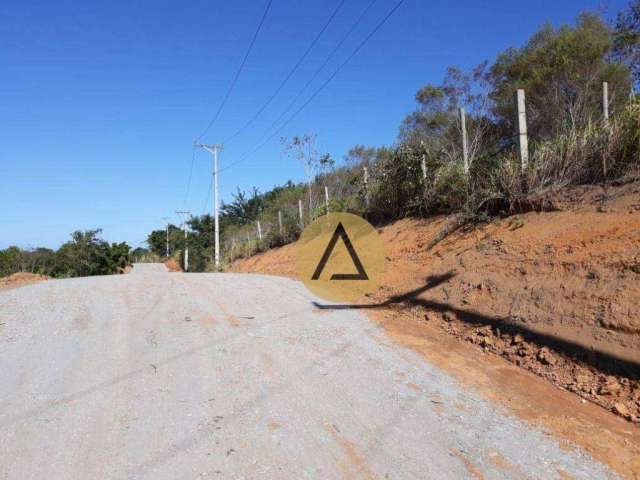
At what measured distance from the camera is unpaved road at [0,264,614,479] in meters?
2.65

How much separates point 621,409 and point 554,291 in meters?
1.83

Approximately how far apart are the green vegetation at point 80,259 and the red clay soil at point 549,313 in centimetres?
3758

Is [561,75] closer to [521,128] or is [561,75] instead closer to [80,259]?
[521,128]

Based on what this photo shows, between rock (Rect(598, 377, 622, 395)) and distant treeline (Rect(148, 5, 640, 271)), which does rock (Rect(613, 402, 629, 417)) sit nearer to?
rock (Rect(598, 377, 622, 395))

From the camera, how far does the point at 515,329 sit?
16.3ft

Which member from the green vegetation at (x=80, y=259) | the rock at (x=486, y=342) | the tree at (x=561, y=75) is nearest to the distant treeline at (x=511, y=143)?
the tree at (x=561, y=75)

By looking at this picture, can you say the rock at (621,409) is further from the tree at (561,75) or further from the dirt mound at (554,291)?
the tree at (561,75)

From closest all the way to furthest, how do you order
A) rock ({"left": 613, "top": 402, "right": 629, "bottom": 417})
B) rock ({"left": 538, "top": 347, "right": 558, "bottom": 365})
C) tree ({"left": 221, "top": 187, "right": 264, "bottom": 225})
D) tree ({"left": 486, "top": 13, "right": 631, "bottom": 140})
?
1. rock ({"left": 613, "top": 402, "right": 629, "bottom": 417})
2. rock ({"left": 538, "top": 347, "right": 558, "bottom": 365})
3. tree ({"left": 486, "top": 13, "right": 631, "bottom": 140})
4. tree ({"left": 221, "top": 187, "right": 264, "bottom": 225})

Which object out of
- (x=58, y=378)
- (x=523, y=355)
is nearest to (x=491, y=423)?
(x=523, y=355)

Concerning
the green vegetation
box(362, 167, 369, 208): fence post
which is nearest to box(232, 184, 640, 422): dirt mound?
box(362, 167, 369, 208): fence post

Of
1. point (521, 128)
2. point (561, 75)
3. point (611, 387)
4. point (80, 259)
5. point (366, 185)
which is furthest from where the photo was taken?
point (80, 259)

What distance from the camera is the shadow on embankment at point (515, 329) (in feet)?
12.4

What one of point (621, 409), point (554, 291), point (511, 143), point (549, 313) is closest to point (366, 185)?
point (511, 143)

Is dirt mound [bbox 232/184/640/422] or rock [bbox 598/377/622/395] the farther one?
dirt mound [bbox 232/184/640/422]
